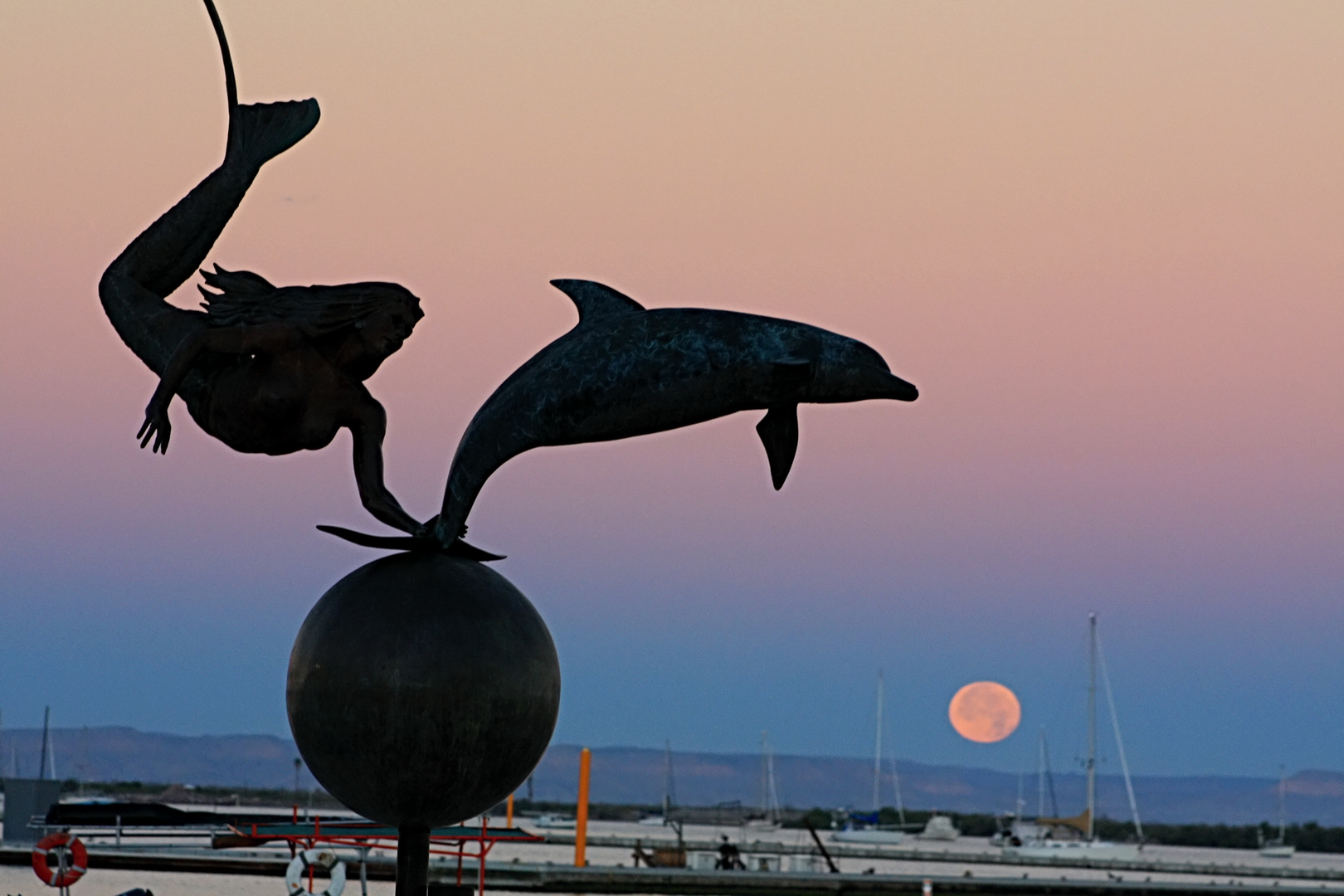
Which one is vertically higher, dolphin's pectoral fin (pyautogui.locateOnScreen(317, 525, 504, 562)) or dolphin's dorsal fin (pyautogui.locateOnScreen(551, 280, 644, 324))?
dolphin's dorsal fin (pyautogui.locateOnScreen(551, 280, 644, 324))

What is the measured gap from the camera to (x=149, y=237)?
10.1 meters

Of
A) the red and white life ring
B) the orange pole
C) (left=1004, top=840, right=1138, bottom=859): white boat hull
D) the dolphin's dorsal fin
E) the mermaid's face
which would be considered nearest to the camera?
the dolphin's dorsal fin

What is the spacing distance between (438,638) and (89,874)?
93.2ft

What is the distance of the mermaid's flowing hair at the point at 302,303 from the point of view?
30.3 ft

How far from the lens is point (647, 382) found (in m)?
8.58

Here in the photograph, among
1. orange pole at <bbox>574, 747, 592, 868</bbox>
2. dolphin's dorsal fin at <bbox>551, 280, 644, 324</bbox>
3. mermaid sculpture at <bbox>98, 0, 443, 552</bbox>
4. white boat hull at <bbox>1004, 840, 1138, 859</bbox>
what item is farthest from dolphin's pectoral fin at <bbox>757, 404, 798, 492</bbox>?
white boat hull at <bbox>1004, 840, 1138, 859</bbox>

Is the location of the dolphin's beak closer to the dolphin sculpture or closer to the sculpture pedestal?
the dolphin sculpture

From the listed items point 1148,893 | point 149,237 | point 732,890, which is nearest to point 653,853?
point 732,890

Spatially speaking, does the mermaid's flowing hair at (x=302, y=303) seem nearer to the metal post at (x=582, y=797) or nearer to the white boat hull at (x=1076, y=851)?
the metal post at (x=582, y=797)

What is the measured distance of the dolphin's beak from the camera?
349 inches

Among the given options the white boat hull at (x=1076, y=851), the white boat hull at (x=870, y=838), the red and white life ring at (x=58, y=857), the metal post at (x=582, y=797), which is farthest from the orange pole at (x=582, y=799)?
the white boat hull at (x=870, y=838)

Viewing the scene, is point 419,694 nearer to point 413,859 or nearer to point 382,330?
point 413,859

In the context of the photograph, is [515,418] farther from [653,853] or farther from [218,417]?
[653,853]

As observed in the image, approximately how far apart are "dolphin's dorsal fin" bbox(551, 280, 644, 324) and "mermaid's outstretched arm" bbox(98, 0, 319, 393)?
6.82 ft
